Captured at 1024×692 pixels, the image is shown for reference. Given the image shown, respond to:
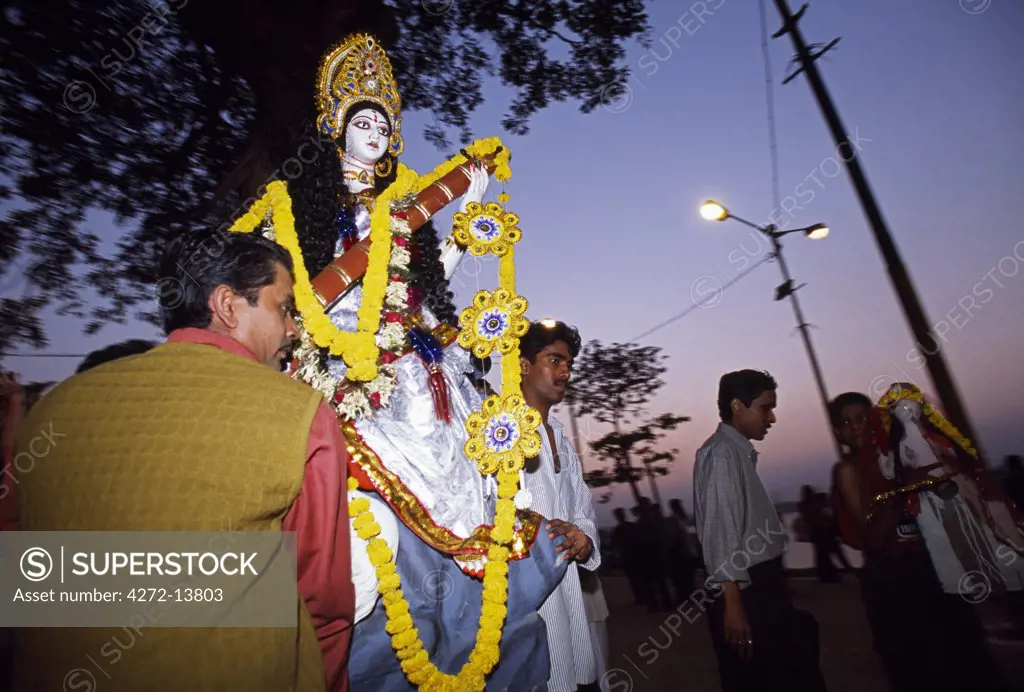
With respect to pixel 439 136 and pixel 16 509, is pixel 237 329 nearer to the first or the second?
pixel 16 509

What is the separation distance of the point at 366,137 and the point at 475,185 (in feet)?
1.90

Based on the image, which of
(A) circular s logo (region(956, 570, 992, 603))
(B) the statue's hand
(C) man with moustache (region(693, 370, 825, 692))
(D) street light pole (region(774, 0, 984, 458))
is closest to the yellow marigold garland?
(B) the statue's hand

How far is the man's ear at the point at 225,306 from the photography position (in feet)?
5.23

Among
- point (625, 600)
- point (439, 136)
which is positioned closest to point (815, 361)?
point (625, 600)

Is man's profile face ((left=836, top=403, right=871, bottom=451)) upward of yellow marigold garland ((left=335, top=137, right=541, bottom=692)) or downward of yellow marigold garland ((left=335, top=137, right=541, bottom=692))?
upward

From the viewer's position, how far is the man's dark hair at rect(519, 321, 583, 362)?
3.14 m

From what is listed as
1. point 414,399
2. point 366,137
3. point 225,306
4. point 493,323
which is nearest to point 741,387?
point 493,323

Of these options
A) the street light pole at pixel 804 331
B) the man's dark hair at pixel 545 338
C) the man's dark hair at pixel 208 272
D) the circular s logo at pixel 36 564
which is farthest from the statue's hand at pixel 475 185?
the street light pole at pixel 804 331

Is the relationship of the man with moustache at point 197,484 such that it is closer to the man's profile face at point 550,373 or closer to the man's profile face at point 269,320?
the man's profile face at point 269,320

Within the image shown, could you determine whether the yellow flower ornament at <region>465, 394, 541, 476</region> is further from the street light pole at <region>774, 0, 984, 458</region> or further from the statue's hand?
the street light pole at <region>774, 0, 984, 458</region>

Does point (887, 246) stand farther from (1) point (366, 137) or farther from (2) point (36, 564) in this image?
(2) point (36, 564)

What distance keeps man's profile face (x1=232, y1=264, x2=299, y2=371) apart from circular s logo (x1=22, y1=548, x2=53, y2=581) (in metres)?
0.67

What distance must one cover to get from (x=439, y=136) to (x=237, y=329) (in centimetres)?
554

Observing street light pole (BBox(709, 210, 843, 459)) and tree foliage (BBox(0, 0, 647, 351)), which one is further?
street light pole (BBox(709, 210, 843, 459))
